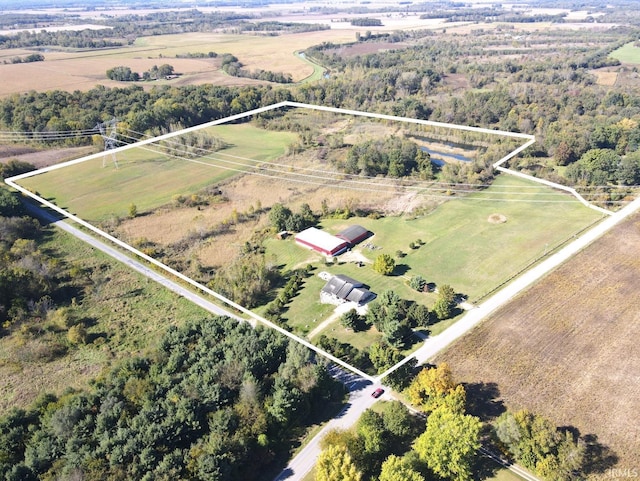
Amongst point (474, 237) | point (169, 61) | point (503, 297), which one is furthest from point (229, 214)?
point (169, 61)

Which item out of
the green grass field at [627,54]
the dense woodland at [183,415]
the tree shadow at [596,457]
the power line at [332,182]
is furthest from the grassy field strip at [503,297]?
the green grass field at [627,54]

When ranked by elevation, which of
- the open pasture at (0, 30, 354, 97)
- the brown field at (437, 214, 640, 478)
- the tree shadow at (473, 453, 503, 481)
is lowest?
the tree shadow at (473, 453, 503, 481)

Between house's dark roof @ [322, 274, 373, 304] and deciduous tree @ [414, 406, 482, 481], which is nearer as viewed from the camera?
deciduous tree @ [414, 406, 482, 481]

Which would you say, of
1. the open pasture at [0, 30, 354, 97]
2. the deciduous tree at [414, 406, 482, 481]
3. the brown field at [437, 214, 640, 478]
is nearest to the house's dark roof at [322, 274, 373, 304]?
the brown field at [437, 214, 640, 478]

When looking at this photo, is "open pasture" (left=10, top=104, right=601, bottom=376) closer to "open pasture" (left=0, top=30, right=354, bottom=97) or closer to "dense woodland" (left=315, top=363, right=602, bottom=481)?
"dense woodland" (left=315, top=363, right=602, bottom=481)

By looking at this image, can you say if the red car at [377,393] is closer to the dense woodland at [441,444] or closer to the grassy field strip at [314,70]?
Answer: the dense woodland at [441,444]

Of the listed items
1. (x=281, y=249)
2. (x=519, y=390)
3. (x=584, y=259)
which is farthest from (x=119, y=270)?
(x=584, y=259)

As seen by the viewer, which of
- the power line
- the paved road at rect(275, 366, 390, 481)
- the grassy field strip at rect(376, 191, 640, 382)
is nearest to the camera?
the paved road at rect(275, 366, 390, 481)
